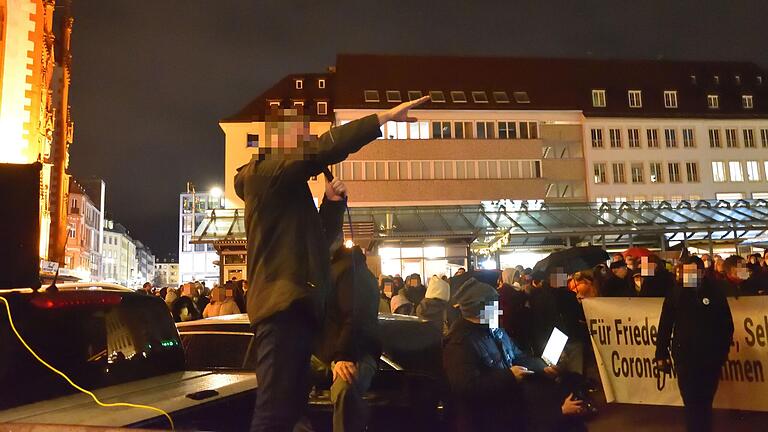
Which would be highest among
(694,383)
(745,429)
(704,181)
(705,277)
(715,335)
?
(704,181)

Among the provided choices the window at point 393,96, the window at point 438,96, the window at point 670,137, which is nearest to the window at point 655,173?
the window at point 670,137

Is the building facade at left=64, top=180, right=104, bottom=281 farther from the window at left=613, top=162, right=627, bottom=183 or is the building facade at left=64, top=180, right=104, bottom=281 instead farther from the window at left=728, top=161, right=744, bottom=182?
the window at left=728, top=161, right=744, bottom=182

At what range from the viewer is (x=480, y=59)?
56062mm

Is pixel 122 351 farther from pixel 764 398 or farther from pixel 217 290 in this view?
pixel 217 290

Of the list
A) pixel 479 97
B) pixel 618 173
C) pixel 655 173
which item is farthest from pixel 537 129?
pixel 655 173

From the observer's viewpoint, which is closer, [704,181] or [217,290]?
[217,290]

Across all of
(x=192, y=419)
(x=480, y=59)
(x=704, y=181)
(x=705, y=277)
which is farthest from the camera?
(x=480, y=59)

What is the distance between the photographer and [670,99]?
2162 inches

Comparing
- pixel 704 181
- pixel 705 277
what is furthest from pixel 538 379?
pixel 704 181

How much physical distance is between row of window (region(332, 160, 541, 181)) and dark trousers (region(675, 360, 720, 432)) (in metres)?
37.8

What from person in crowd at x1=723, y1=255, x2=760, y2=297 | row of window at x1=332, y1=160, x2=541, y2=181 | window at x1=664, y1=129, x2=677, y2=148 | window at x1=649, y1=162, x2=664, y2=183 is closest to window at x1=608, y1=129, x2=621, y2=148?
window at x1=649, y1=162, x2=664, y2=183

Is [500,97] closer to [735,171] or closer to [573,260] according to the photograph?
[735,171]

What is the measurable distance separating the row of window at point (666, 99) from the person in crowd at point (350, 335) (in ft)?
173

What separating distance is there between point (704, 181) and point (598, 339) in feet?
162
